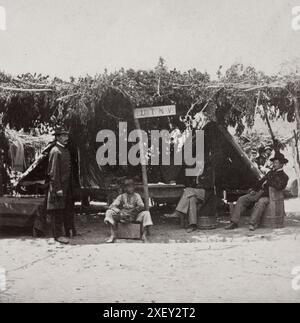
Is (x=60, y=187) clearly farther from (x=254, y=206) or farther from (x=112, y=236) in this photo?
(x=254, y=206)

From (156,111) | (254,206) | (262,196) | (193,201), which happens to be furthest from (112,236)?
(262,196)

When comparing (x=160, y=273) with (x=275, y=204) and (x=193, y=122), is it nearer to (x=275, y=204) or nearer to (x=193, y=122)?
(x=275, y=204)

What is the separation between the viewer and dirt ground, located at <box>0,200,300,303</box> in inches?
207

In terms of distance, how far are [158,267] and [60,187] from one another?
263cm

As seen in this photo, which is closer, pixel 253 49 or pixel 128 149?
pixel 253 49

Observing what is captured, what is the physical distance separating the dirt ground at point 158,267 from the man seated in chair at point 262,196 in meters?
0.45

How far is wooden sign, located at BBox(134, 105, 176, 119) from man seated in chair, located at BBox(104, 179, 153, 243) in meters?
1.38

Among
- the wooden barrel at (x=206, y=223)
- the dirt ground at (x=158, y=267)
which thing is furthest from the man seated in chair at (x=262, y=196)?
the dirt ground at (x=158, y=267)

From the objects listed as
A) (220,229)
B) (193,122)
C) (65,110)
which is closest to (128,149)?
(193,122)

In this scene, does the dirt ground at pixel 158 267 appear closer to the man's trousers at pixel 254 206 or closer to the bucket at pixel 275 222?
the bucket at pixel 275 222

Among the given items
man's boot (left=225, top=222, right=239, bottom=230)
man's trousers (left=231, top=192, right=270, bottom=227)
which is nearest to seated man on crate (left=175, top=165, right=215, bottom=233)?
man's boot (left=225, top=222, right=239, bottom=230)

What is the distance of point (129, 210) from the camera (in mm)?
8602

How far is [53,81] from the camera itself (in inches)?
362

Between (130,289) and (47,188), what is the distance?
344cm
